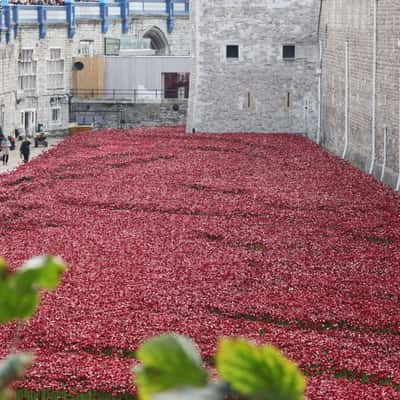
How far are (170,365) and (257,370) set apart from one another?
0.41ft

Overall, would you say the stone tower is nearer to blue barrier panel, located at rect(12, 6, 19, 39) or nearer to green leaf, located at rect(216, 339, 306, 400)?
blue barrier panel, located at rect(12, 6, 19, 39)

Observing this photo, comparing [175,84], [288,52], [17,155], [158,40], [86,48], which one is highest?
[158,40]

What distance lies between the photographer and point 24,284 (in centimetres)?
183

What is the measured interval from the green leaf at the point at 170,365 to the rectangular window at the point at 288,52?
37706 mm

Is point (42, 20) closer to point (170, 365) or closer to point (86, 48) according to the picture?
point (86, 48)

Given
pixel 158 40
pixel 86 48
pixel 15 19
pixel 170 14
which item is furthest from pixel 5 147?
pixel 158 40

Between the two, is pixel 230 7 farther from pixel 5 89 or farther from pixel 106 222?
pixel 106 222

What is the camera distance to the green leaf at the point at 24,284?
1805 millimetres

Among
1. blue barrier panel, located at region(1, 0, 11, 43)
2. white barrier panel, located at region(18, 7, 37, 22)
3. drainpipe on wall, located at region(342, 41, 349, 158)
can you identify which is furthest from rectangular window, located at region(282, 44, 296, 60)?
white barrier panel, located at region(18, 7, 37, 22)

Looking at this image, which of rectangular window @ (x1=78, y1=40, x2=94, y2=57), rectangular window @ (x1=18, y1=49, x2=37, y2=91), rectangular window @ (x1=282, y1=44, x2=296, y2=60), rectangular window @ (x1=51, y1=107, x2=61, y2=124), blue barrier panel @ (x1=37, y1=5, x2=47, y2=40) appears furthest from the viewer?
rectangular window @ (x1=78, y1=40, x2=94, y2=57)

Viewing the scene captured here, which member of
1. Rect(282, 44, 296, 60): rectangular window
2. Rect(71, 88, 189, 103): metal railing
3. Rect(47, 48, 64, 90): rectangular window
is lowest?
Rect(71, 88, 189, 103): metal railing

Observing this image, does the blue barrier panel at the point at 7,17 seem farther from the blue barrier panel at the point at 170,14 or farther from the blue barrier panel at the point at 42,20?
the blue barrier panel at the point at 170,14

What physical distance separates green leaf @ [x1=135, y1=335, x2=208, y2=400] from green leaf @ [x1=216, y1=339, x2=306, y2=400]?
0.13 ft

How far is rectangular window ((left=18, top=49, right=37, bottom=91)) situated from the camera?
43116mm
